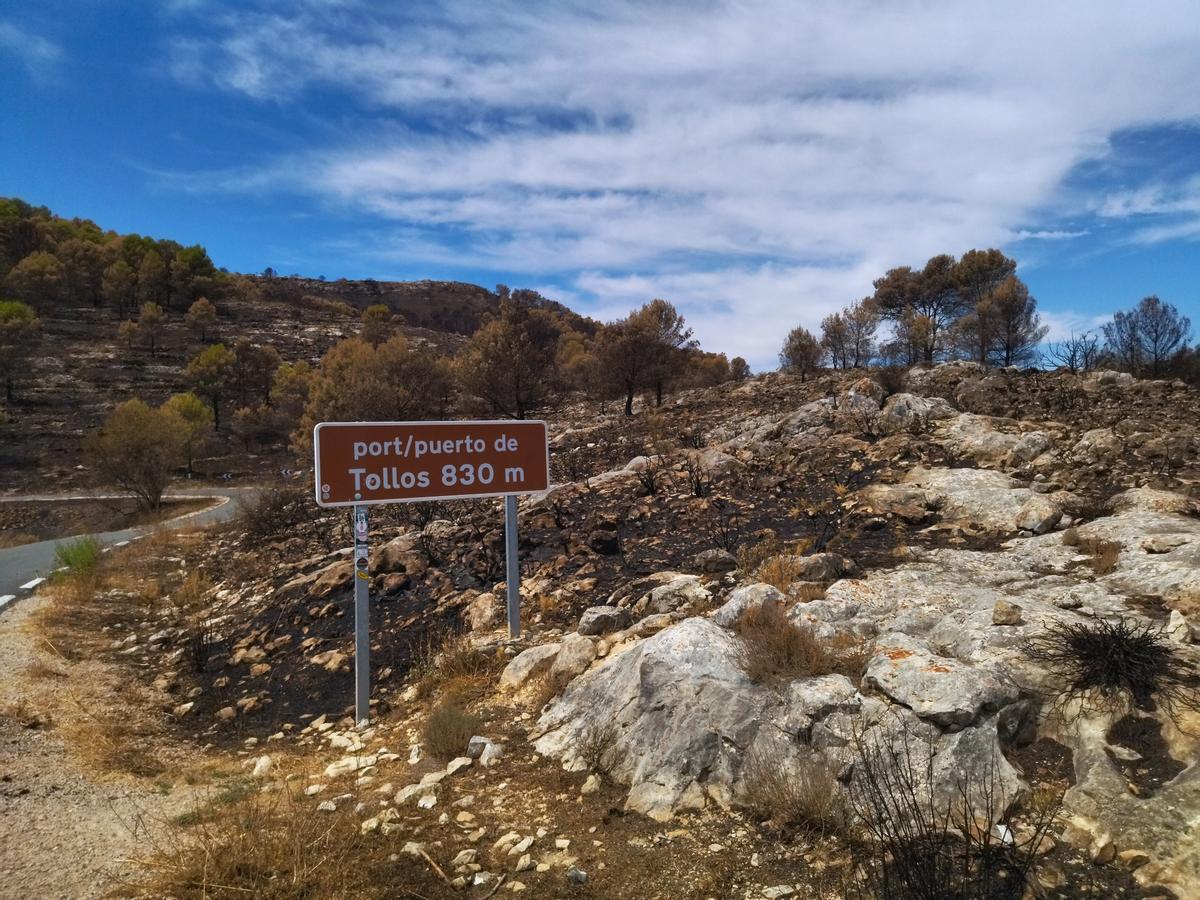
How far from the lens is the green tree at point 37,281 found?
66188mm

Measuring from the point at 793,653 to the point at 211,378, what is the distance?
54834 millimetres

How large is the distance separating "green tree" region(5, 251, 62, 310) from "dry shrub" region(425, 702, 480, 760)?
279ft

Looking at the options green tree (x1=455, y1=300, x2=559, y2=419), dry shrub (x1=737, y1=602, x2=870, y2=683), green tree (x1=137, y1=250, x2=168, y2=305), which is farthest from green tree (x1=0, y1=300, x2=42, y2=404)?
dry shrub (x1=737, y1=602, x2=870, y2=683)

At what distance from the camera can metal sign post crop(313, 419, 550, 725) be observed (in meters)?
4.97

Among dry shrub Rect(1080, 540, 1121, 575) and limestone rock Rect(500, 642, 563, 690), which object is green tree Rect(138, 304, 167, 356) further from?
dry shrub Rect(1080, 540, 1121, 575)

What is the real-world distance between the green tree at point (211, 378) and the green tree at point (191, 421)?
4578 millimetres

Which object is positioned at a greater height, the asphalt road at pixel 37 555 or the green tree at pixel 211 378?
the green tree at pixel 211 378

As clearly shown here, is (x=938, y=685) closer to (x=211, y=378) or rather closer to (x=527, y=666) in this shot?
(x=527, y=666)

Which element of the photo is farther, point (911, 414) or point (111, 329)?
point (111, 329)

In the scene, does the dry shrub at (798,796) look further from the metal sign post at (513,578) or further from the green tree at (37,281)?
the green tree at (37,281)

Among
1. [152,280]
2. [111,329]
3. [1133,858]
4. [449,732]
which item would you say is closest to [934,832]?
[1133,858]

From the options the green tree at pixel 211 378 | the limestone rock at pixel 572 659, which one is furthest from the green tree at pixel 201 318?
the limestone rock at pixel 572 659

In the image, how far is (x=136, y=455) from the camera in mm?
26094

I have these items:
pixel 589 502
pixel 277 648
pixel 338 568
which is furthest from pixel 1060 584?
pixel 338 568
